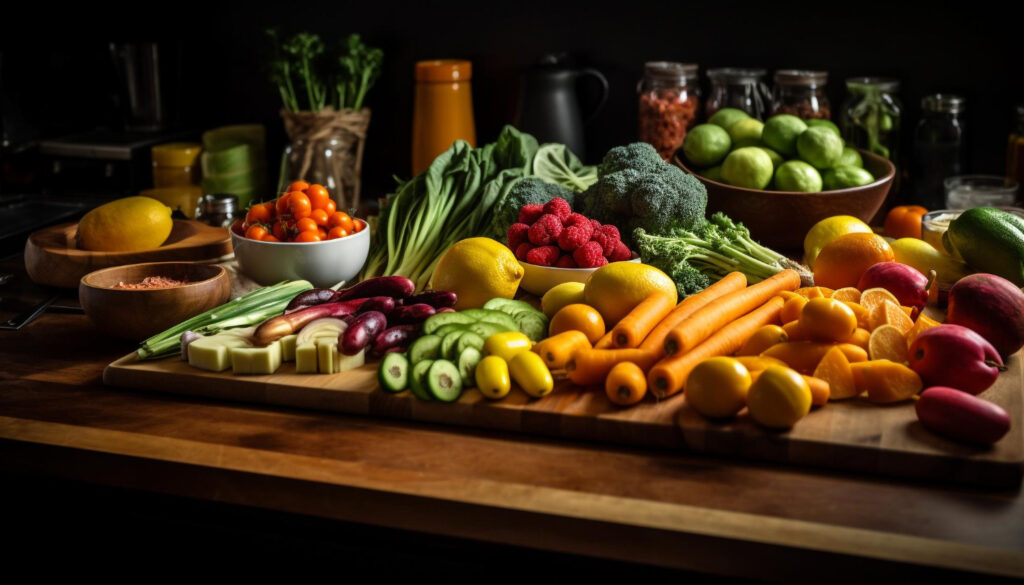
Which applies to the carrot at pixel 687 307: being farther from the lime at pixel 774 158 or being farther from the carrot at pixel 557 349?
the lime at pixel 774 158

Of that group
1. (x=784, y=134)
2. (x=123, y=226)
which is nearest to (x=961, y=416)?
(x=784, y=134)

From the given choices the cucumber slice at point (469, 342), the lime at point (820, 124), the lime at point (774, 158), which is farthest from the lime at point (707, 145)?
the cucumber slice at point (469, 342)

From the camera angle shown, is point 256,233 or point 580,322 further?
point 256,233

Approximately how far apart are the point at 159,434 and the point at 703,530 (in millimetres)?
804

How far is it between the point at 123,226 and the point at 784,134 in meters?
1.55

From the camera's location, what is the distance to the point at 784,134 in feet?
7.38

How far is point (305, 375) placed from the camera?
149 centimetres

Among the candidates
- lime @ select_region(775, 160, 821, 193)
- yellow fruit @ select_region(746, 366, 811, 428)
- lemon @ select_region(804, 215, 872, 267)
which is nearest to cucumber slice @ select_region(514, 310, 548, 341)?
yellow fruit @ select_region(746, 366, 811, 428)

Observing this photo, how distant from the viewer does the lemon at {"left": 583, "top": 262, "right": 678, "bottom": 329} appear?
5.37ft

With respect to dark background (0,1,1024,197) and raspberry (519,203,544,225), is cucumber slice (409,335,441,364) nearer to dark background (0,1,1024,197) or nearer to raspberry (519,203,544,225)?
raspberry (519,203,544,225)

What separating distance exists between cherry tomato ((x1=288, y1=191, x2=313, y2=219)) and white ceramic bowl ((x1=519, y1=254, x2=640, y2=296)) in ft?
1.55

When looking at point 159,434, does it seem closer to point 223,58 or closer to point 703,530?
point 703,530

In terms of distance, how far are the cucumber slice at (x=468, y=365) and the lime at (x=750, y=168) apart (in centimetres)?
103

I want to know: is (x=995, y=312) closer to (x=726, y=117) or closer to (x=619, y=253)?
(x=619, y=253)
